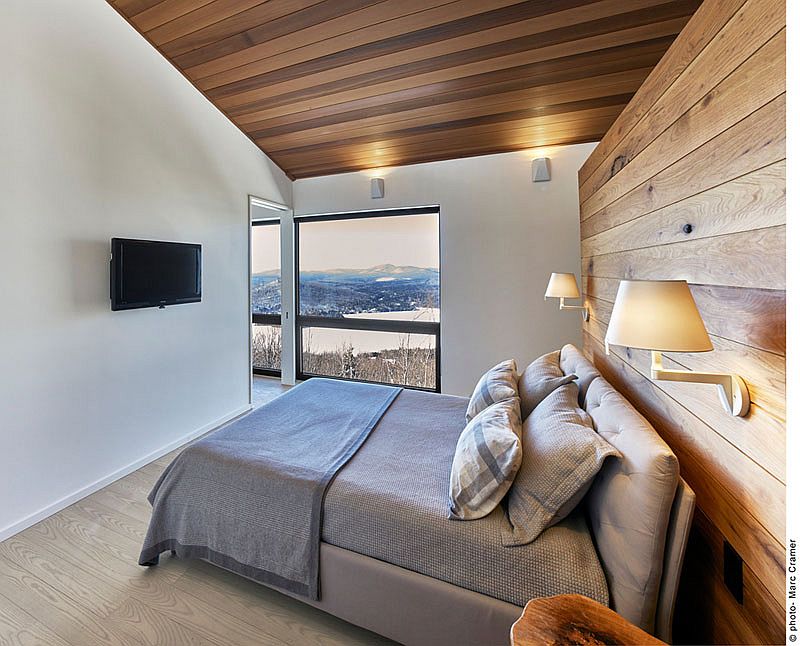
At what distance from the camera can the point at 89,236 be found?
2453mm

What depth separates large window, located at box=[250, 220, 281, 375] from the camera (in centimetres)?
512

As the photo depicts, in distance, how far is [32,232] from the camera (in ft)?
7.07

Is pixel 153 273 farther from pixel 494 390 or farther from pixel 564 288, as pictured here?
pixel 564 288

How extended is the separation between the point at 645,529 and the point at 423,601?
0.79 m

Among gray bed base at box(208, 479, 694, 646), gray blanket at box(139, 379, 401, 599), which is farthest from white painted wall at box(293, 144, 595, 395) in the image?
gray bed base at box(208, 479, 694, 646)

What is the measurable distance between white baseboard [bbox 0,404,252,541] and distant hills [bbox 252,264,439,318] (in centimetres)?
172

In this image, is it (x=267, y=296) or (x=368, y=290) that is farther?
(x=267, y=296)

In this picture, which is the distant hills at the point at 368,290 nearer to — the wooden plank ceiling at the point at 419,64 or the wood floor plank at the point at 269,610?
the wooden plank ceiling at the point at 419,64

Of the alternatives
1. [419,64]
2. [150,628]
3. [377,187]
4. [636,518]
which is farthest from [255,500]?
[377,187]

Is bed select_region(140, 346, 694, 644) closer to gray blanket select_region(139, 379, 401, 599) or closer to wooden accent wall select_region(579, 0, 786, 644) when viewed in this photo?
gray blanket select_region(139, 379, 401, 599)

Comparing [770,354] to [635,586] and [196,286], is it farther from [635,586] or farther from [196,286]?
[196,286]

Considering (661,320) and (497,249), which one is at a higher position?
(497,249)

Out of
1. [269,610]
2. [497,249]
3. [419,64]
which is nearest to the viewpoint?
[269,610]

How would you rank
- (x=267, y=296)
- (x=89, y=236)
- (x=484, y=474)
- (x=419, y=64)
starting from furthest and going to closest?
(x=267, y=296)
(x=419, y=64)
(x=89, y=236)
(x=484, y=474)
